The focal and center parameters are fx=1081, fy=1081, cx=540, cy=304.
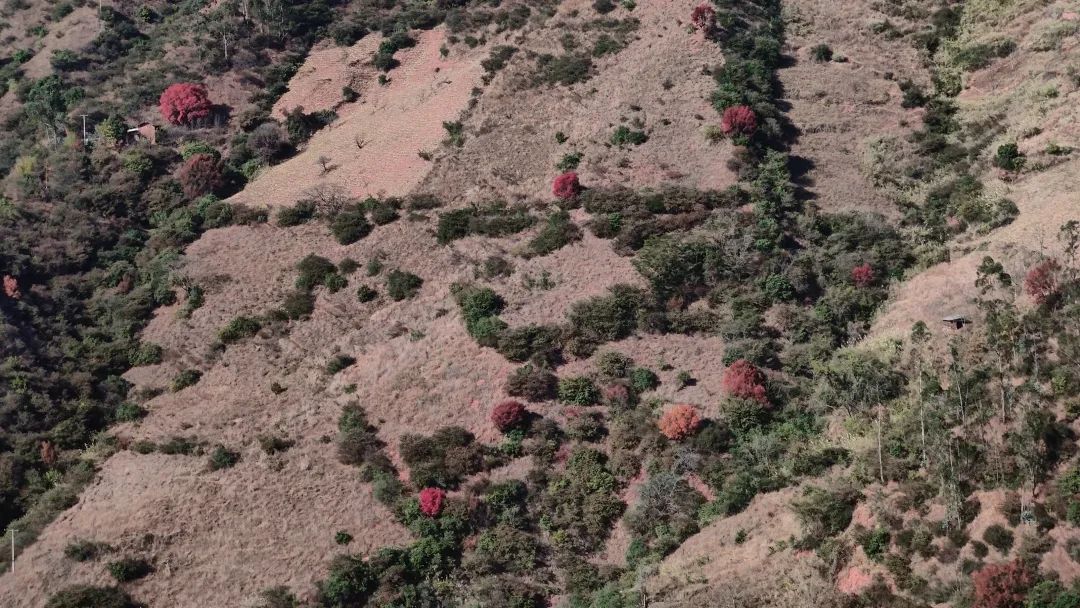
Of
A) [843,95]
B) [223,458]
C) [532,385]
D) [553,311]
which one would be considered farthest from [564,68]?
[223,458]

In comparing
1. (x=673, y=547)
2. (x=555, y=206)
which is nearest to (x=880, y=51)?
(x=555, y=206)

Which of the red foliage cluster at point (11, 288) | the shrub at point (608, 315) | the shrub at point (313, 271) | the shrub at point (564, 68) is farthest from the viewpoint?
the shrub at point (564, 68)

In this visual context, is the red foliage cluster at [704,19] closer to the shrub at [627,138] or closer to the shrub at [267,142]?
the shrub at [627,138]

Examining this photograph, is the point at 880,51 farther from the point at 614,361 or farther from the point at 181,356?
the point at 181,356

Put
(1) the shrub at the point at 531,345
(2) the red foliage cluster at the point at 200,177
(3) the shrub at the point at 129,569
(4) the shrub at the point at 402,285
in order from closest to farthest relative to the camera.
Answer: (3) the shrub at the point at 129,569 < (1) the shrub at the point at 531,345 < (4) the shrub at the point at 402,285 < (2) the red foliage cluster at the point at 200,177

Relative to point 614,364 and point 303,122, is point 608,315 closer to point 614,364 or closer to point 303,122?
point 614,364

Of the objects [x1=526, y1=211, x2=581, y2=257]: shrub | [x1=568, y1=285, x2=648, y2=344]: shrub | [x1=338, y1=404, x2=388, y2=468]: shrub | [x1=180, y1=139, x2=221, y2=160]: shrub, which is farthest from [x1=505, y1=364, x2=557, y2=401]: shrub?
[x1=180, y1=139, x2=221, y2=160]: shrub

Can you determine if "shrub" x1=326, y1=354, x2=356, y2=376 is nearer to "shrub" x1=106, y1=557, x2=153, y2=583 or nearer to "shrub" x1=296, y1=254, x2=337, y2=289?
"shrub" x1=296, y1=254, x2=337, y2=289

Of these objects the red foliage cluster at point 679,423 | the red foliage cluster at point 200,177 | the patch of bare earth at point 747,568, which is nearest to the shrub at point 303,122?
the red foliage cluster at point 200,177
